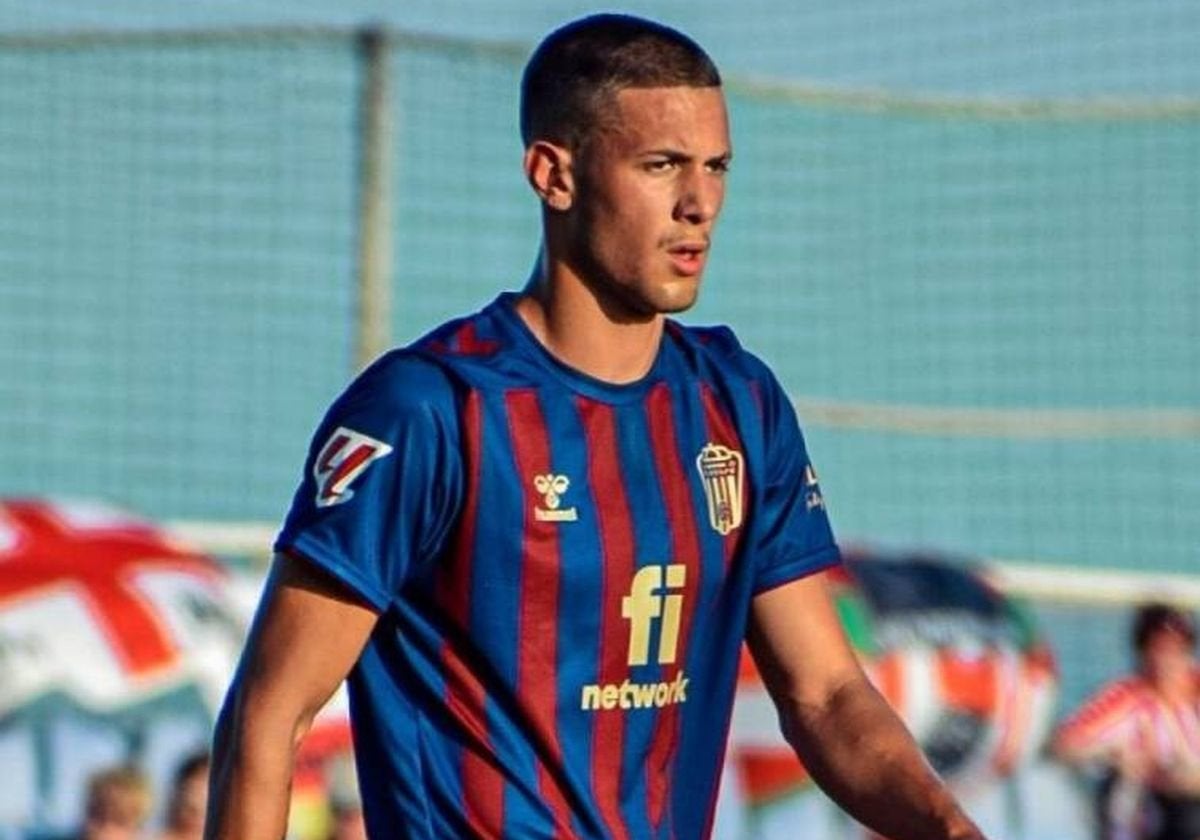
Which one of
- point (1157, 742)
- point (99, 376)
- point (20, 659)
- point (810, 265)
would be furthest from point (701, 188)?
point (810, 265)

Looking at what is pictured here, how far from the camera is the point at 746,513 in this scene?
16.8 ft

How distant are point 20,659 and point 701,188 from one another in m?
5.63

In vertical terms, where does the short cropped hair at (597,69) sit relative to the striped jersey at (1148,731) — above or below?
above

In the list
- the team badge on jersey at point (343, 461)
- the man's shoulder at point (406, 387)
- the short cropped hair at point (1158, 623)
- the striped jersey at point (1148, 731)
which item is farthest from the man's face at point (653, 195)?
the striped jersey at point (1148, 731)

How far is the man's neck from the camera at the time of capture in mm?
5047

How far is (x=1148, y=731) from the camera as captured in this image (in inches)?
495

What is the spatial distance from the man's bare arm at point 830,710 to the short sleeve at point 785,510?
0.04 m

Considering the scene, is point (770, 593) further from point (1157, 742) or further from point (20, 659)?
point (1157, 742)

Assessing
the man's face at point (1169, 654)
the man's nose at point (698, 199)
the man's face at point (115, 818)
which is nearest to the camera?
the man's nose at point (698, 199)

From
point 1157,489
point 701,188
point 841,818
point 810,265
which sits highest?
point 701,188

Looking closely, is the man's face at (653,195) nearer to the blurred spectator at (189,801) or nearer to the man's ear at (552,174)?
the man's ear at (552,174)

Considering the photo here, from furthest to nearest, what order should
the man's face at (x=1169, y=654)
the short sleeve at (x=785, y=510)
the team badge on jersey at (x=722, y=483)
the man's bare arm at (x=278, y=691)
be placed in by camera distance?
the man's face at (x=1169, y=654), the short sleeve at (x=785, y=510), the team badge on jersey at (x=722, y=483), the man's bare arm at (x=278, y=691)

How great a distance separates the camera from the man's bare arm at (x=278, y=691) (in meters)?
4.75

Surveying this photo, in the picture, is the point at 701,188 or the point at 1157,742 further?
the point at 1157,742
